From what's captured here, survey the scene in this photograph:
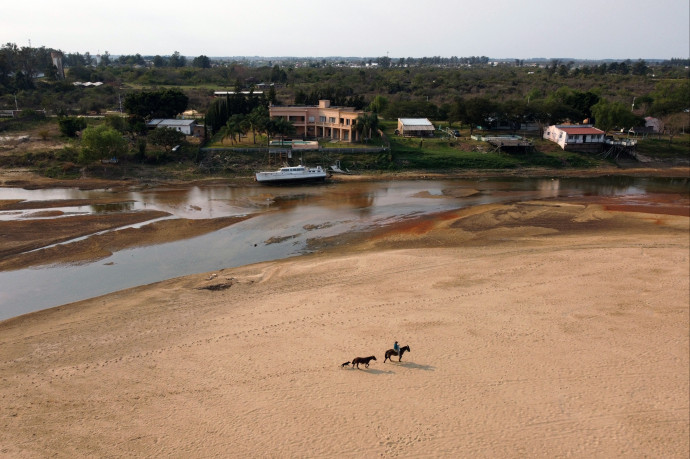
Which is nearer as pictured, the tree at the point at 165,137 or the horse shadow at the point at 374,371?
the horse shadow at the point at 374,371

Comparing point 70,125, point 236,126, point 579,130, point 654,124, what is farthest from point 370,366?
point 654,124

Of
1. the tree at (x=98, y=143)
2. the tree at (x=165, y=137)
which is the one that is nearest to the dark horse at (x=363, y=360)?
the tree at (x=98, y=143)

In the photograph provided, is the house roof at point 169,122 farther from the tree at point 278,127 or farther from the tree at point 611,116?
the tree at point 611,116

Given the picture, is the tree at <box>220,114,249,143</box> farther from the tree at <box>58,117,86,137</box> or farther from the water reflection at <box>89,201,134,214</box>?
the tree at <box>58,117,86,137</box>

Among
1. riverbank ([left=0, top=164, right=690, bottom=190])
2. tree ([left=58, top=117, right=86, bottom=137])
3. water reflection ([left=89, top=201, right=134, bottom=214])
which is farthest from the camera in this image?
tree ([left=58, top=117, right=86, bottom=137])

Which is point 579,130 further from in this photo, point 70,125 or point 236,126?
point 70,125

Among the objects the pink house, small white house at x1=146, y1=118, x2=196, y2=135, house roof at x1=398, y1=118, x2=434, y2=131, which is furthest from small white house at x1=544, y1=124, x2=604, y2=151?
small white house at x1=146, y1=118, x2=196, y2=135

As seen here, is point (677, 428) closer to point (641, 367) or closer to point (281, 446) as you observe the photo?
point (641, 367)
